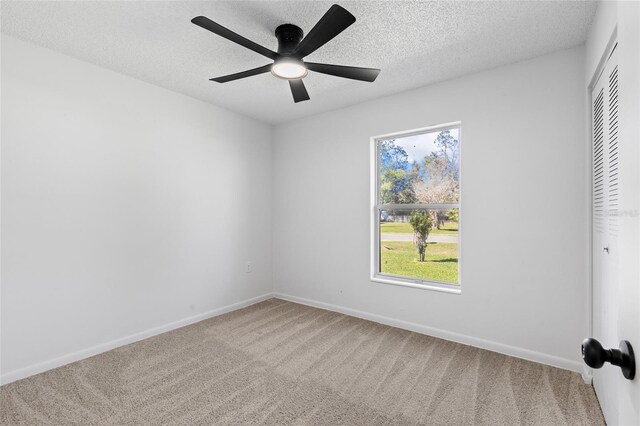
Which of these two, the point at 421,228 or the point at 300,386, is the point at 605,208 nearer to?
the point at 421,228

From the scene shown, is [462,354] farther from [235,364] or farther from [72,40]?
[72,40]

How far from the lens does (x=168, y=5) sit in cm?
195

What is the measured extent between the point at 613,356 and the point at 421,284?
277cm

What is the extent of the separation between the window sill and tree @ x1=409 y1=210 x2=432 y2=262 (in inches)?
10.5

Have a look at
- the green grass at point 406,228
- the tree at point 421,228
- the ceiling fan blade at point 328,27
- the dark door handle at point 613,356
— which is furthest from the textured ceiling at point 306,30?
the dark door handle at point 613,356

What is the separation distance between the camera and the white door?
562 millimetres

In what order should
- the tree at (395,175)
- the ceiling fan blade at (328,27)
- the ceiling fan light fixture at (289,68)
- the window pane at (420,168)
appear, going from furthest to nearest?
the tree at (395,175)
the window pane at (420,168)
the ceiling fan light fixture at (289,68)
the ceiling fan blade at (328,27)

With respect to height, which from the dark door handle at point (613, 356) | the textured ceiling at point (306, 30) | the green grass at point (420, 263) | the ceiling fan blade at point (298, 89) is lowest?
the green grass at point (420, 263)

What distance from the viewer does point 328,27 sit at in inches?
67.4

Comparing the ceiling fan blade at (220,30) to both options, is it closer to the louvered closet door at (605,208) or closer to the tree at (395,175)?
the tree at (395,175)

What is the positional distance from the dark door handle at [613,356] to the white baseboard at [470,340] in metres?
2.29

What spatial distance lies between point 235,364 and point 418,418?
1452mm

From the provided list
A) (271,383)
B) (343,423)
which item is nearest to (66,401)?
(271,383)

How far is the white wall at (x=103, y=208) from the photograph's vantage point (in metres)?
2.32
